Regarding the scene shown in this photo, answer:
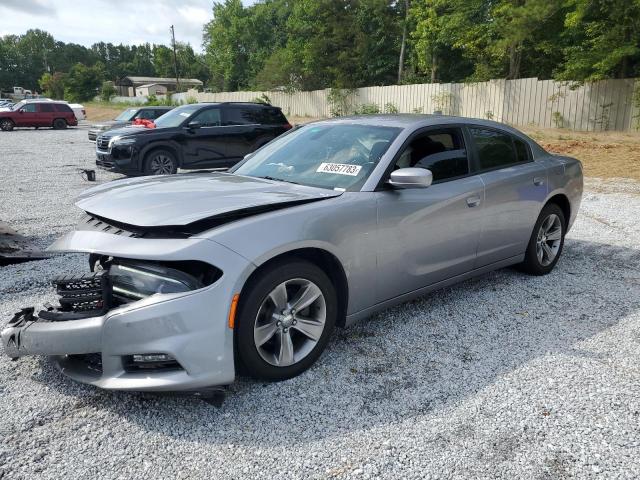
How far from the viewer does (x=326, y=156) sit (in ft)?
13.6

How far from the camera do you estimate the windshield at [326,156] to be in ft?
12.7

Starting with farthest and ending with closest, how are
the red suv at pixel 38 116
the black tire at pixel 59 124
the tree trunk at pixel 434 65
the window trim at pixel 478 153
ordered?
the black tire at pixel 59 124, the tree trunk at pixel 434 65, the red suv at pixel 38 116, the window trim at pixel 478 153

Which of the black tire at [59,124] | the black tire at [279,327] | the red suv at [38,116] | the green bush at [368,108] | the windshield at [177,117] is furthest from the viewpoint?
the black tire at [59,124]

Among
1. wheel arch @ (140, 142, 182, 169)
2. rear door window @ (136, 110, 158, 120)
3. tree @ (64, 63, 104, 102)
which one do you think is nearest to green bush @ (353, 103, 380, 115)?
rear door window @ (136, 110, 158, 120)

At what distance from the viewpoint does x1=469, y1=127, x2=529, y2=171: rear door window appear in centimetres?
468

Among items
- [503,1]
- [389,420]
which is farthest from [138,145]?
[503,1]

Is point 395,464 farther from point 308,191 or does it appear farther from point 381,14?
point 381,14

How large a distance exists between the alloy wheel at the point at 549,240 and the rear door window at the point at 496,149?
28.0 inches

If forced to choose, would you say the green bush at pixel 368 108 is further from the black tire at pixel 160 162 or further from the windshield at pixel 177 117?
the black tire at pixel 160 162

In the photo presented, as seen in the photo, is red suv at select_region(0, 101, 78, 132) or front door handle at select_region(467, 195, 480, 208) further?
red suv at select_region(0, 101, 78, 132)

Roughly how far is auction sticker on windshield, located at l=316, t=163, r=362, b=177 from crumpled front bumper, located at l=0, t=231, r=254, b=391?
4.13ft

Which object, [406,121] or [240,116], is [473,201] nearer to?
[406,121]

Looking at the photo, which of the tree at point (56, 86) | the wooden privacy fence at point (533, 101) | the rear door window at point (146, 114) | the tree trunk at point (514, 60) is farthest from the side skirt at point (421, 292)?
the tree at point (56, 86)

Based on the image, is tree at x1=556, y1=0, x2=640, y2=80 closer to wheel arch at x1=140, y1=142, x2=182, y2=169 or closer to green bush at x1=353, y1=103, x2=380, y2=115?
green bush at x1=353, y1=103, x2=380, y2=115
